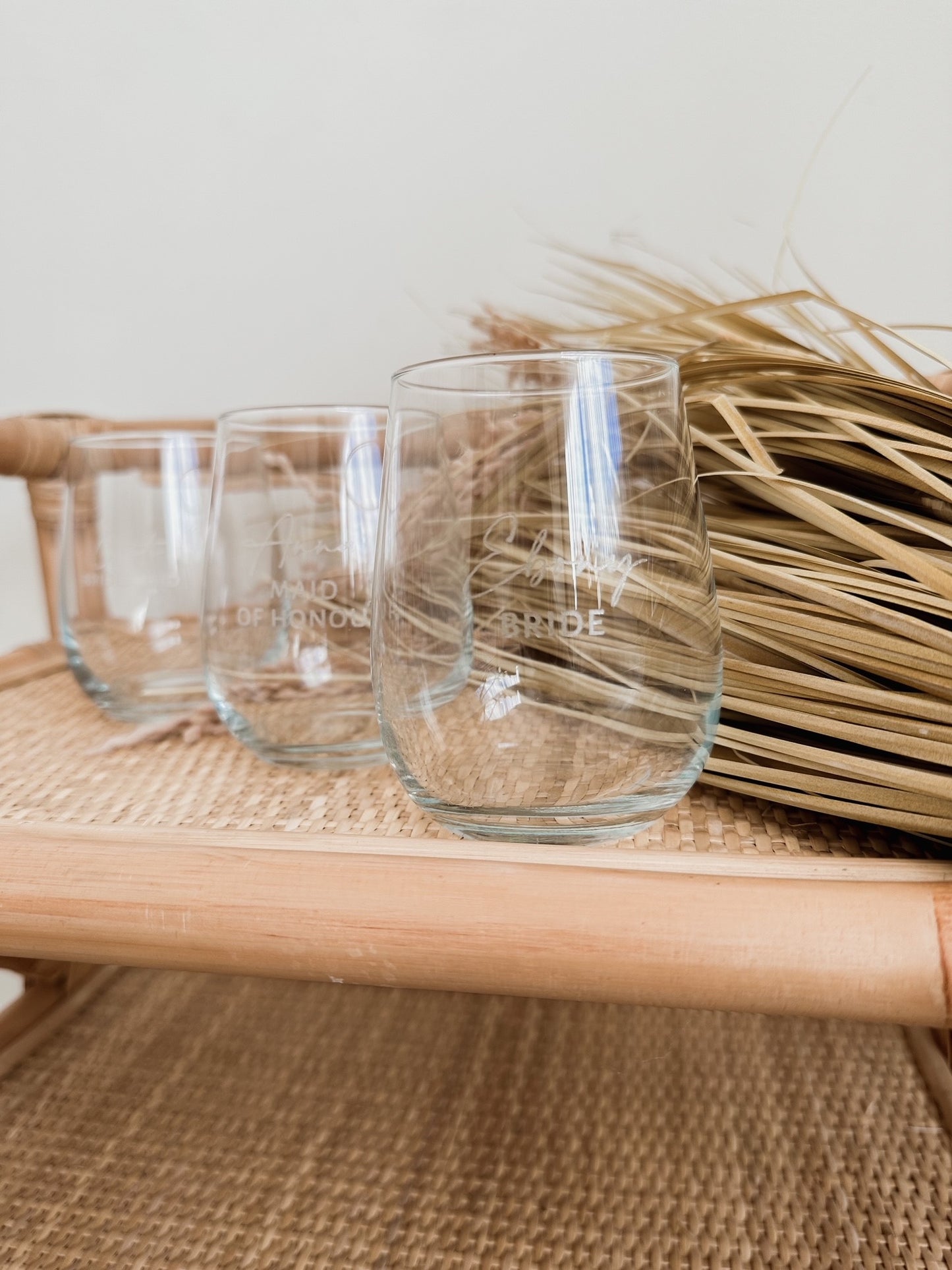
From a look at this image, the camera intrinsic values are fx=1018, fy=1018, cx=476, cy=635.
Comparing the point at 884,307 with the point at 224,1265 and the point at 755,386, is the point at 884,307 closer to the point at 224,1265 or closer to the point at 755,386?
the point at 755,386

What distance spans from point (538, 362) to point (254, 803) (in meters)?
0.19

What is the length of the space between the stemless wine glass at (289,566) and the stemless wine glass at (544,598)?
A: 10cm

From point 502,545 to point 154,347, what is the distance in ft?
2.33

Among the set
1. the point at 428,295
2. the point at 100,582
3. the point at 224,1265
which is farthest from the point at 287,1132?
the point at 428,295

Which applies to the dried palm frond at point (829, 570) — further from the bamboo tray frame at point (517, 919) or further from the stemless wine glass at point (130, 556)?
the stemless wine glass at point (130, 556)

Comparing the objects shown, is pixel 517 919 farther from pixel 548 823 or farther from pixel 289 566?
A: pixel 289 566

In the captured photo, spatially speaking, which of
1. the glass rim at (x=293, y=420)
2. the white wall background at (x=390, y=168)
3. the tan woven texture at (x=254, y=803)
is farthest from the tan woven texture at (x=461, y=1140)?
the white wall background at (x=390, y=168)

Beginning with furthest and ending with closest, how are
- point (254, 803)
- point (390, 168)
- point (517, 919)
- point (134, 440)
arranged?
point (390, 168) < point (134, 440) < point (254, 803) < point (517, 919)

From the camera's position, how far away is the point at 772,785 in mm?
359

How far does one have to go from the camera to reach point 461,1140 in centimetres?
49

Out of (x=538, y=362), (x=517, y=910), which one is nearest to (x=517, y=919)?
(x=517, y=910)

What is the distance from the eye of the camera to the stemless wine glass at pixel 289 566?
41cm

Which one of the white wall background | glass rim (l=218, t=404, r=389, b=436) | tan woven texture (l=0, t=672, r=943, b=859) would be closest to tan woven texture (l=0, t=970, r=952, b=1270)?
tan woven texture (l=0, t=672, r=943, b=859)

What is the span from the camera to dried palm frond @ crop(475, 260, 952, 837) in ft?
1.02
